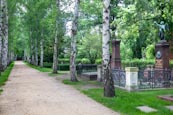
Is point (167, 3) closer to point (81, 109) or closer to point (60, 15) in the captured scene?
point (81, 109)

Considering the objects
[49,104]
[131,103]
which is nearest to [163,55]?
[131,103]

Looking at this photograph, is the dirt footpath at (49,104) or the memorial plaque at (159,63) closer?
the dirt footpath at (49,104)

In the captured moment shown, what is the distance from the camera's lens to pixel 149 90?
1385 cm

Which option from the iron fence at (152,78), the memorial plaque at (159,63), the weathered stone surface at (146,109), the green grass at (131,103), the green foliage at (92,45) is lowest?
the weathered stone surface at (146,109)

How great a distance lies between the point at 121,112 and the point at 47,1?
62.3ft

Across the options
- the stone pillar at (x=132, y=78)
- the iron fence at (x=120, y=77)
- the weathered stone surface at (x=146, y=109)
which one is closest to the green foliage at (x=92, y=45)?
the iron fence at (x=120, y=77)

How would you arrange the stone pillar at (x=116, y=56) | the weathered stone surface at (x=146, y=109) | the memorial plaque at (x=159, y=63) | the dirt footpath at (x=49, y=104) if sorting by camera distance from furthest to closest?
the stone pillar at (x=116, y=56) < the memorial plaque at (x=159, y=63) < the weathered stone surface at (x=146, y=109) < the dirt footpath at (x=49, y=104)

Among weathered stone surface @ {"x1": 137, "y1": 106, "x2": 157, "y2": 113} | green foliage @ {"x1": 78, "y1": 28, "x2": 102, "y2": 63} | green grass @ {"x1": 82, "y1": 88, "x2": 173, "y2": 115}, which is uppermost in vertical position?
green foliage @ {"x1": 78, "y1": 28, "x2": 102, "y2": 63}

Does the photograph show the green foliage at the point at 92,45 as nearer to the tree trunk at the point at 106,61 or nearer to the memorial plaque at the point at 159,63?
the memorial plaque at the point at 159,63

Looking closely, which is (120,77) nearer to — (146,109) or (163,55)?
(163,55)

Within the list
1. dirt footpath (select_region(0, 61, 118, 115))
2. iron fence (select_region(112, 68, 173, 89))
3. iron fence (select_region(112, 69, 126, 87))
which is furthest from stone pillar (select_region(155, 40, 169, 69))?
dirt footpath (select_region(0, 61, 118, 115))

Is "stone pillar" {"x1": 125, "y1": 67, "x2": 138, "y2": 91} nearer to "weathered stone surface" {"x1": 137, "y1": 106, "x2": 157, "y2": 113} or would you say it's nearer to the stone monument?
the stone monument

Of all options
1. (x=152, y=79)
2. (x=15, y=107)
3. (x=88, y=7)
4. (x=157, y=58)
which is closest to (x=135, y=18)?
(x=157, y=58)

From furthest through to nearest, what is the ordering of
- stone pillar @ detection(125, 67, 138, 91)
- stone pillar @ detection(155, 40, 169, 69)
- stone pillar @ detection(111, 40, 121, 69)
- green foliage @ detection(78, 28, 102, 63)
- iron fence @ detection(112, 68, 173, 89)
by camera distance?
green foliage @ detection(78, 28, 102, 63)
stone pillar @ detection(111, 40, 121, 69)
stone pillar @ detection(155, 40, 169, 69)
iron fence @ detection(112, 68, 173, 89)
stone pillar @ detection(125, 67, 138, 91)
